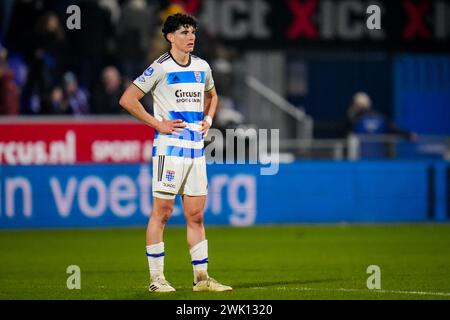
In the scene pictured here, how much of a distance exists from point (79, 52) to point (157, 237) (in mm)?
13508

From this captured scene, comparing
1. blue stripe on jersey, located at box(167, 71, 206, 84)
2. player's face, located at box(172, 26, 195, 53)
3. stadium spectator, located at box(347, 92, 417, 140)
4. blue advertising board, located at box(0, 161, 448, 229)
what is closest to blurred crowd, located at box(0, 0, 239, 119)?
stadium spectator, located at box(347, 92, 417, 140)

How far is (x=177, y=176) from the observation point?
34.8 feet

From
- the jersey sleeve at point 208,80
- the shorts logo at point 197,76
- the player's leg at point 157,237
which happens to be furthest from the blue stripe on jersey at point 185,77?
the player's leg at point 157,237

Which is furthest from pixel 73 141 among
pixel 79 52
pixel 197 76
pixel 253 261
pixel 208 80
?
pixel 197 76

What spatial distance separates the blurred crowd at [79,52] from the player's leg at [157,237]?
1234 centimetres

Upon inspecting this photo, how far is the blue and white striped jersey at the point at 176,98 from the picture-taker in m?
10.6

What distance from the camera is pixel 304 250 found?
16.3 meters

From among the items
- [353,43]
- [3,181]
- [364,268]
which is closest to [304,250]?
[364,268]

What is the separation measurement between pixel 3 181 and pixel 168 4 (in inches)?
269

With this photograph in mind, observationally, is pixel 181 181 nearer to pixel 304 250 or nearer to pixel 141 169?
pixel 304 250

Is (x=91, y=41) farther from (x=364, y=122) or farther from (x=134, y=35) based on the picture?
(x=364, y=122)

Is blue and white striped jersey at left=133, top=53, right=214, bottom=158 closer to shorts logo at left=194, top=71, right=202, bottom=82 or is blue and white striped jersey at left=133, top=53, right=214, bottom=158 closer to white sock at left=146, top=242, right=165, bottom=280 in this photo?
shorts logo at left=194, top=71, right=202, bottom=82
